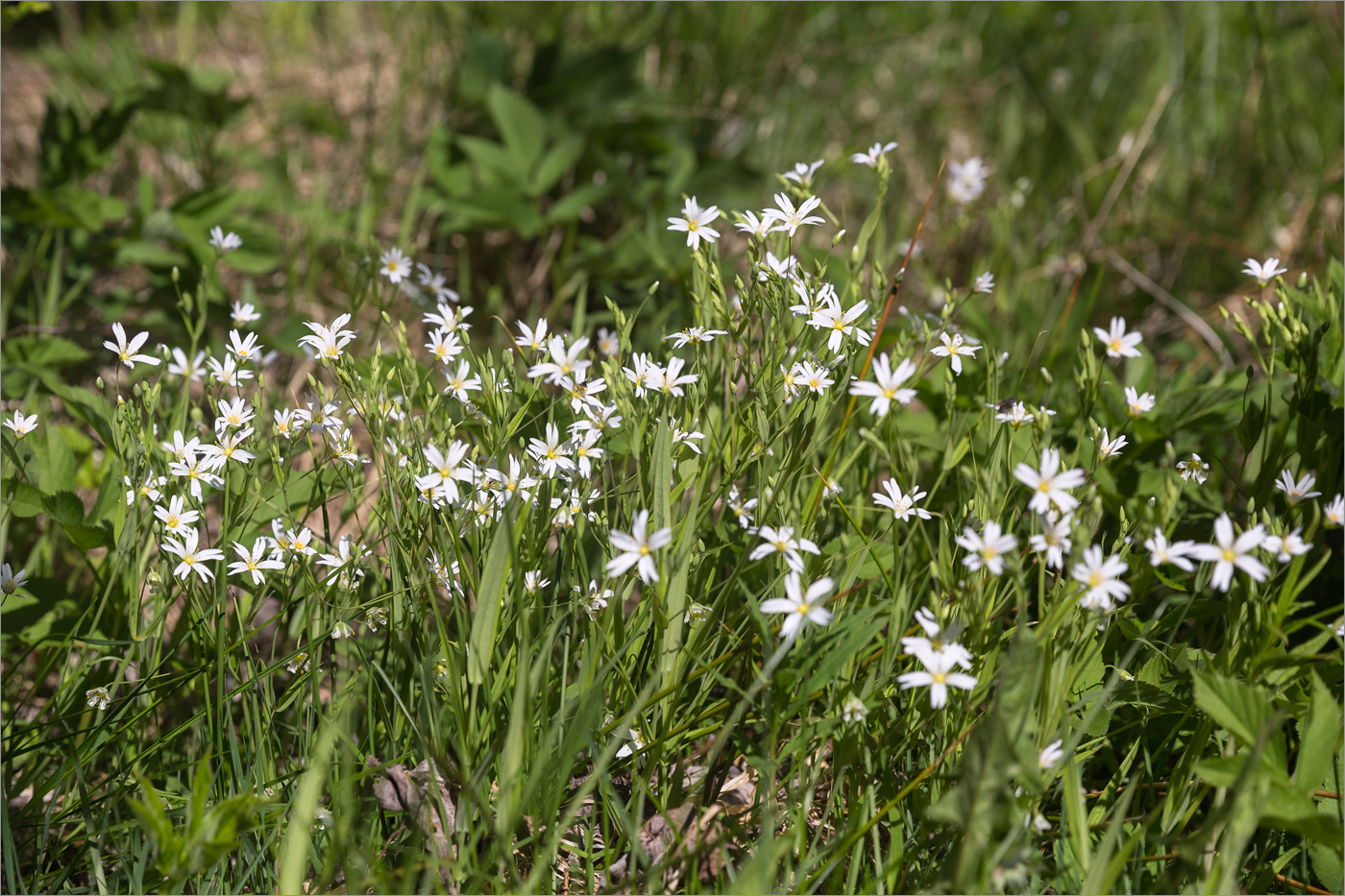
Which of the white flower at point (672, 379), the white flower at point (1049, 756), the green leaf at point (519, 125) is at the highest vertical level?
the green leaf at point (519, 125)

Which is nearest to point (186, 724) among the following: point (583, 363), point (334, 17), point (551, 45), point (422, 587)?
point (422, 587)

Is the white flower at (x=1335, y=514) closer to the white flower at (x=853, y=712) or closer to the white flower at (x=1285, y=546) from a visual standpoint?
the white flower at (x=1285, y=546)

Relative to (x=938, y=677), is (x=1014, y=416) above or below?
above

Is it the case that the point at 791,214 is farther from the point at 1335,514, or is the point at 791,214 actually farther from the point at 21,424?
the point at 21,424

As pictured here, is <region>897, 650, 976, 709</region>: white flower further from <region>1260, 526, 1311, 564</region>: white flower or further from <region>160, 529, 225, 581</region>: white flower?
<region>160, 529, 225, 581</region>: white flower

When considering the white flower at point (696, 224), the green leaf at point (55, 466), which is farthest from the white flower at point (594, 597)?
the green leaf at point (55, 466)

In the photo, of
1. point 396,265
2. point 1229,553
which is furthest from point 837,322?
point 396,265
